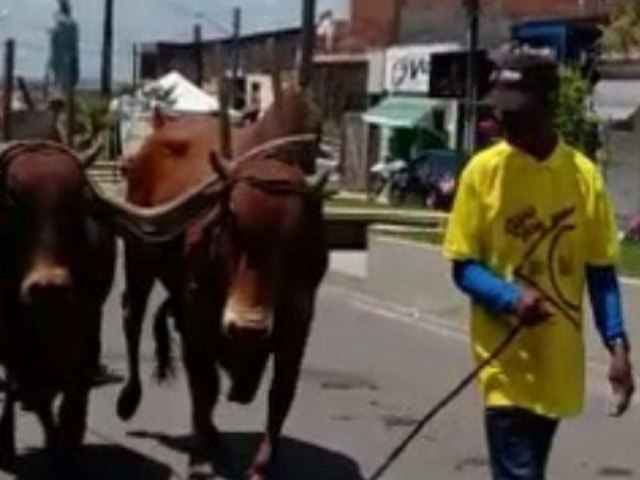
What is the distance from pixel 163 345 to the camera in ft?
40.1

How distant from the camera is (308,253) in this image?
30.2ft

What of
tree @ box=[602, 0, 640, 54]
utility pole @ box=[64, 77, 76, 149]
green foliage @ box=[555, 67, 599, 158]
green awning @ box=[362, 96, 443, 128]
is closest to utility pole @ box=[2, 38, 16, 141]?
utility pole @ box=[64, 77, 76, 149]

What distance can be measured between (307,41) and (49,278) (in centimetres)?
1213

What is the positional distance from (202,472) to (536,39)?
3293 cm

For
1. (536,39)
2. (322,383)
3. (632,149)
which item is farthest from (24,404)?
(536,39)

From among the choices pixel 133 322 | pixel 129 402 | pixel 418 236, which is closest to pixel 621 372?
pixel 129 402

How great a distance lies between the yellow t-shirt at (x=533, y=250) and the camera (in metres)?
6.64

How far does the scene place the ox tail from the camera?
1193cm

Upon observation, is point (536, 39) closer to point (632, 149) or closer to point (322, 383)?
point (632, 149)

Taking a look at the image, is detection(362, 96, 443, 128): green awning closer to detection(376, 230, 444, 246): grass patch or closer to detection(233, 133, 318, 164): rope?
detection(376, 230, 444, 246): grass patch

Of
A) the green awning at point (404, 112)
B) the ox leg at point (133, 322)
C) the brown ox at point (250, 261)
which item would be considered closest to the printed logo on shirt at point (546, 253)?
the brown ox at point (250, 261)

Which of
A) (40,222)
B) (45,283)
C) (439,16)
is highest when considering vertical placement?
(439,16)

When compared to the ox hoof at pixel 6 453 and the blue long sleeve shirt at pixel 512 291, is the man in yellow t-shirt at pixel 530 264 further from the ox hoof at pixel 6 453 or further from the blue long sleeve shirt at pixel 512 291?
the ox hoof at pixel 6 453

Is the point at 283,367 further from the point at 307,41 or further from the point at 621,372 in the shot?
the point at 307,41
